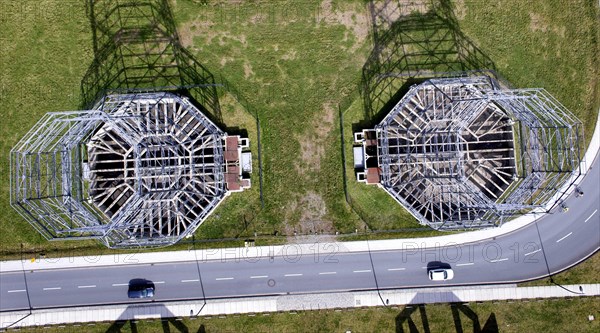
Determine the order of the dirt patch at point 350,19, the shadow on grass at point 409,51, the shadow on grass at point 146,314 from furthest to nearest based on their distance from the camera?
1. the dirt patch at point 350,19
2. the shadow on grass at point 409,51
3. the shadow on grass at point 146,314

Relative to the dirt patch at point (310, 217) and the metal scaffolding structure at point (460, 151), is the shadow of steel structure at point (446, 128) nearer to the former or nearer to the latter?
the metal scaffolding structure at point (460, 151)

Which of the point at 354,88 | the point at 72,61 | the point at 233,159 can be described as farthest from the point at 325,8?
the point at 72,61

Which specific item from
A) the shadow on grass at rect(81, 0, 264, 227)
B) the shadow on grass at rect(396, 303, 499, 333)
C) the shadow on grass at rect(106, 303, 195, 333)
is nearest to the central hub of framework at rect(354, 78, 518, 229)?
the shadow on grass at rect(396, 303, 499, 333)

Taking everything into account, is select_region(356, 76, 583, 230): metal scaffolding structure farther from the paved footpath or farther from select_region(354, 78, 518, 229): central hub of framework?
the paved footpath

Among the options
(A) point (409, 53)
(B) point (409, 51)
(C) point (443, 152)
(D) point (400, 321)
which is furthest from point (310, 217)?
(B) point (409, 51)

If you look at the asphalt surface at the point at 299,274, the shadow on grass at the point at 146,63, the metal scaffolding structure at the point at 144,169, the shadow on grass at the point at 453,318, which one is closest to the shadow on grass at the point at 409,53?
the shadow on grass at the point at 146,63

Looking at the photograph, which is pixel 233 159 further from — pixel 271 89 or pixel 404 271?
pixel 404 271
